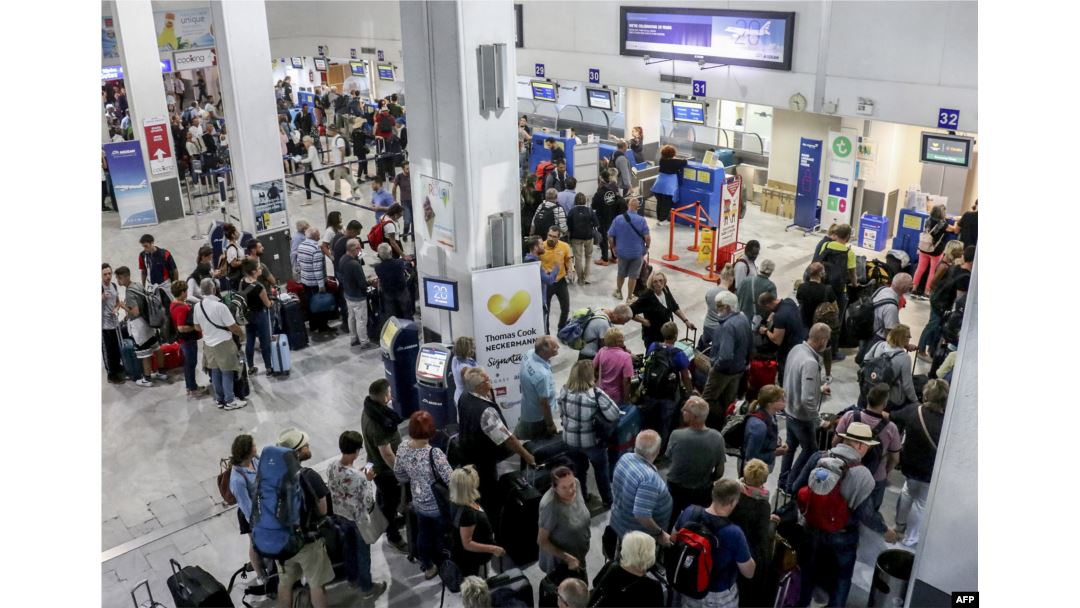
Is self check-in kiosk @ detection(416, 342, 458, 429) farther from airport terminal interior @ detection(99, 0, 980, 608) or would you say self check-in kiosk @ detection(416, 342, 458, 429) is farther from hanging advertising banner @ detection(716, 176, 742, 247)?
hanging advertising banner @ detection(716, 176, 742, 247)

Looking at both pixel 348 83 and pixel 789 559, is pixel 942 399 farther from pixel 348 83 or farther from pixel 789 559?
pixel 348 83

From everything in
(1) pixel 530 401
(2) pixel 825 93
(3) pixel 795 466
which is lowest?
(3) pixel 795 466

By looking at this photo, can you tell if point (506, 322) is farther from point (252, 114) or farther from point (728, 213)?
point (252, 114)

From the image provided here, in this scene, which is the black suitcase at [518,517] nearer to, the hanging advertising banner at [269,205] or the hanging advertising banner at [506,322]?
the hanging advertising banner at [506,322]

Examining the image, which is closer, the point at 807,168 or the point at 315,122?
the point at 807,168

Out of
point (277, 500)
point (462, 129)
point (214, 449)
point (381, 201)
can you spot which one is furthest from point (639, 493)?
point (381, 201)

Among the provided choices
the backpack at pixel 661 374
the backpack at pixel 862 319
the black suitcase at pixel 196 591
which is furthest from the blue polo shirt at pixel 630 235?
the black suitcase at pixel 196 591

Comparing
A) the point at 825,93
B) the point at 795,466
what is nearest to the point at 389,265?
the point at 795,466

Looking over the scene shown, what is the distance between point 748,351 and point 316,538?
3850mm

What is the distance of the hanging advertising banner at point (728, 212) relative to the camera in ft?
40.5

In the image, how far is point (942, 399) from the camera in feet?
19.7

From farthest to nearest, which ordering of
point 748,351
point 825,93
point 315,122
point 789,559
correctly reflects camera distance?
point 315,122 < point 825,93 < point 748,351 < point 789,559

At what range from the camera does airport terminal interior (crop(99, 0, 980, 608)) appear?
18.0 ft

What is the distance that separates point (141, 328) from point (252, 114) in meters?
3.64
